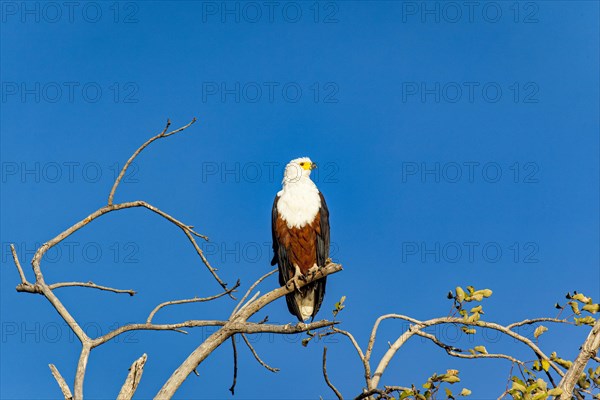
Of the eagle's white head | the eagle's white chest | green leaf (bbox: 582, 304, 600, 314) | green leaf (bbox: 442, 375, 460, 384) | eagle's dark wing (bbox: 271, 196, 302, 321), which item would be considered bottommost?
green leaf (bbox: 442, 375, 460, 384)

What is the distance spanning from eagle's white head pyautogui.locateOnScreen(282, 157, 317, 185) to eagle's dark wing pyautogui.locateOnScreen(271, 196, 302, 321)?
285mm

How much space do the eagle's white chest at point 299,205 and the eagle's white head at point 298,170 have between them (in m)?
0.20

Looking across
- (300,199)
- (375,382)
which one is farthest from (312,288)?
(375,382)

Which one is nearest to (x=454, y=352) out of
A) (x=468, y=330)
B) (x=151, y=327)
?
(x=468, y=330)

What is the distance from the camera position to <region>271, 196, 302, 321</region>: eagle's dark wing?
7527 mm

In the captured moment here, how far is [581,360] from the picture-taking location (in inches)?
176

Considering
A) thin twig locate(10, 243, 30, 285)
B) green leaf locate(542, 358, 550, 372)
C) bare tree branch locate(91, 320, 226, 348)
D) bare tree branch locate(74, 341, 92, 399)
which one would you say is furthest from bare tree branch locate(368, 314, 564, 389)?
thin twig locate(10, 243, 30, 285)

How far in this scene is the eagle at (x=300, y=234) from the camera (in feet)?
24.6

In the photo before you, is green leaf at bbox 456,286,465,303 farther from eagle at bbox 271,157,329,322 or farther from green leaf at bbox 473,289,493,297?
eagle at bbox 271,157,329,322

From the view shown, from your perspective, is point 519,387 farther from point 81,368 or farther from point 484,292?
point 81,368

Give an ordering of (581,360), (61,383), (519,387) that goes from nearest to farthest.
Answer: (519,387) < (581,360) < (61,383)

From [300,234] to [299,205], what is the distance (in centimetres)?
29

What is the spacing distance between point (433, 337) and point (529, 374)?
0.75 metres

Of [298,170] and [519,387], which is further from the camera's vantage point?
[298,170]
